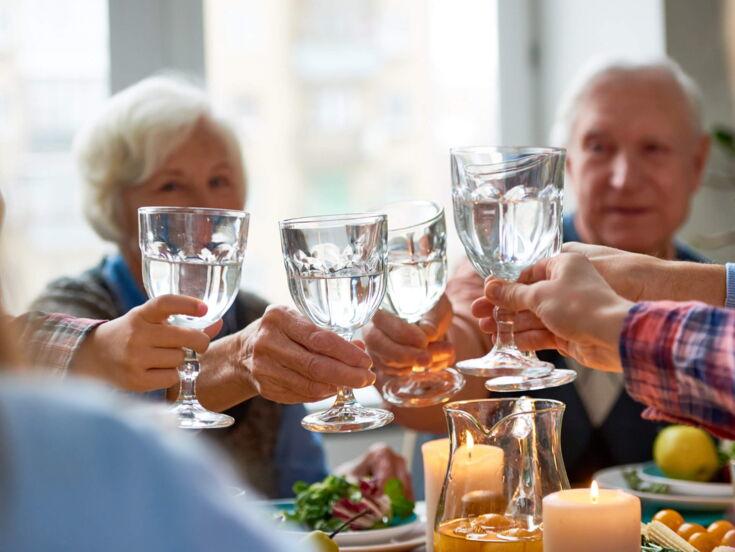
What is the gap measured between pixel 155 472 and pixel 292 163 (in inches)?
138

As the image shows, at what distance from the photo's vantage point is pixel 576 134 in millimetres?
2895

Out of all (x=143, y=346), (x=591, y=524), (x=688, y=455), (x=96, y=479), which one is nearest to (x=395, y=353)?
(x=143, y=346)

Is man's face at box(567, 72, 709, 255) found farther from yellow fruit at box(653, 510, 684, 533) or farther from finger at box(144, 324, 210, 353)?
finger at box(144, 324, 210, 353)

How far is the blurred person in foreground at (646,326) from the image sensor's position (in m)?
0.91

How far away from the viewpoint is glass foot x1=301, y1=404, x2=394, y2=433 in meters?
1.12

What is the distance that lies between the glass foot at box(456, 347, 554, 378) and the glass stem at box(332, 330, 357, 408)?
126 millimetres

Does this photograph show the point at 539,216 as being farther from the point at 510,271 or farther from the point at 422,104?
the point at 422,104

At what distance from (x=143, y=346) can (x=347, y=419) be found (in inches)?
9.9

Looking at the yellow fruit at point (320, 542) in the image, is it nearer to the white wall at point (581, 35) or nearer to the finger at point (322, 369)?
the finger at point (322, 369)

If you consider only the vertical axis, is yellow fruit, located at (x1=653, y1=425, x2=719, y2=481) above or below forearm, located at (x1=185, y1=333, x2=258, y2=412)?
below

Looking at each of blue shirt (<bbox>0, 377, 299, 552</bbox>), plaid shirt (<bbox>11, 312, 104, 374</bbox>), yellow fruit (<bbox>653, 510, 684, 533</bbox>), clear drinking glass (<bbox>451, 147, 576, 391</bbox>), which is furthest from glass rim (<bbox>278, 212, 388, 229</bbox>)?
blue shirt (<bbox>0, 377, 299, 552</bbox>)

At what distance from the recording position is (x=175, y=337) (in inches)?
46.6

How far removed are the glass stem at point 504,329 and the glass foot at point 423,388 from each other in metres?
0.16

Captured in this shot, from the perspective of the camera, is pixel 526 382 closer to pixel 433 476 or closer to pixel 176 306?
pixel 433 476
